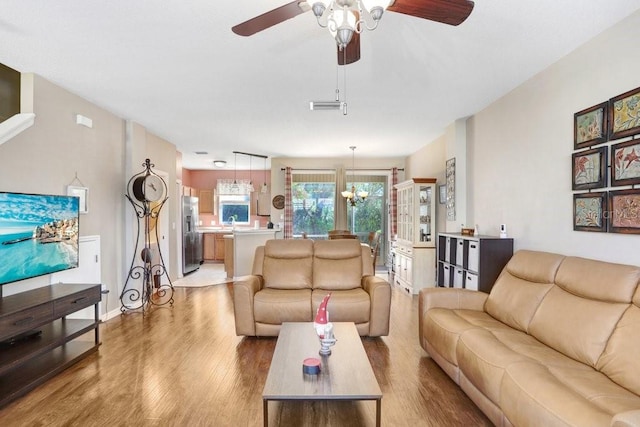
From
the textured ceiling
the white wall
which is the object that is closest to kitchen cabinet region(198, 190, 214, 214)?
the textured ceiling

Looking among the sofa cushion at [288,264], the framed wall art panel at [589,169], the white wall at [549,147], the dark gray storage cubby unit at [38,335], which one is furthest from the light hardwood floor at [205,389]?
the framed wall art panel at [589,169]

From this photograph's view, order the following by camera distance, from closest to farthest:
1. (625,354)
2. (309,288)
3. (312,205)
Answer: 1. (625,354)
2. (309,288)
3. (312,205)

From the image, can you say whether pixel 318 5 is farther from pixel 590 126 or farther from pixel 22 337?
pixel 22 337

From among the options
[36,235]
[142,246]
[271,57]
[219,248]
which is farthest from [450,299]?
[219,248]

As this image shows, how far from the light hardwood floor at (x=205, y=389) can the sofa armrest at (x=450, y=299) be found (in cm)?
51

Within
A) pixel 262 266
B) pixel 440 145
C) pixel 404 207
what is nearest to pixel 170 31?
pixel 262 266

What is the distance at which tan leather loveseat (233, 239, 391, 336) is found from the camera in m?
3.49

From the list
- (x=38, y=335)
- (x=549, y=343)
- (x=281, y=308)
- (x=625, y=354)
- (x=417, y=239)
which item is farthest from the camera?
(x=417, y=239)

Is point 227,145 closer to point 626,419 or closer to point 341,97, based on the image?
point 341,97

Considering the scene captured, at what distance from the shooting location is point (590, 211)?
105 inches

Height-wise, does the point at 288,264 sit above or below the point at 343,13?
below

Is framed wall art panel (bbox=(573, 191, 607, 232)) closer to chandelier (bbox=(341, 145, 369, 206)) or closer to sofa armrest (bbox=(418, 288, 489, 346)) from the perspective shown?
sofa armrest (bbox=(418, 288, 489, 346))

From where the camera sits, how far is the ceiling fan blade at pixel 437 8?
1.59 metres

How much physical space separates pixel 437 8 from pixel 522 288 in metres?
2.24
